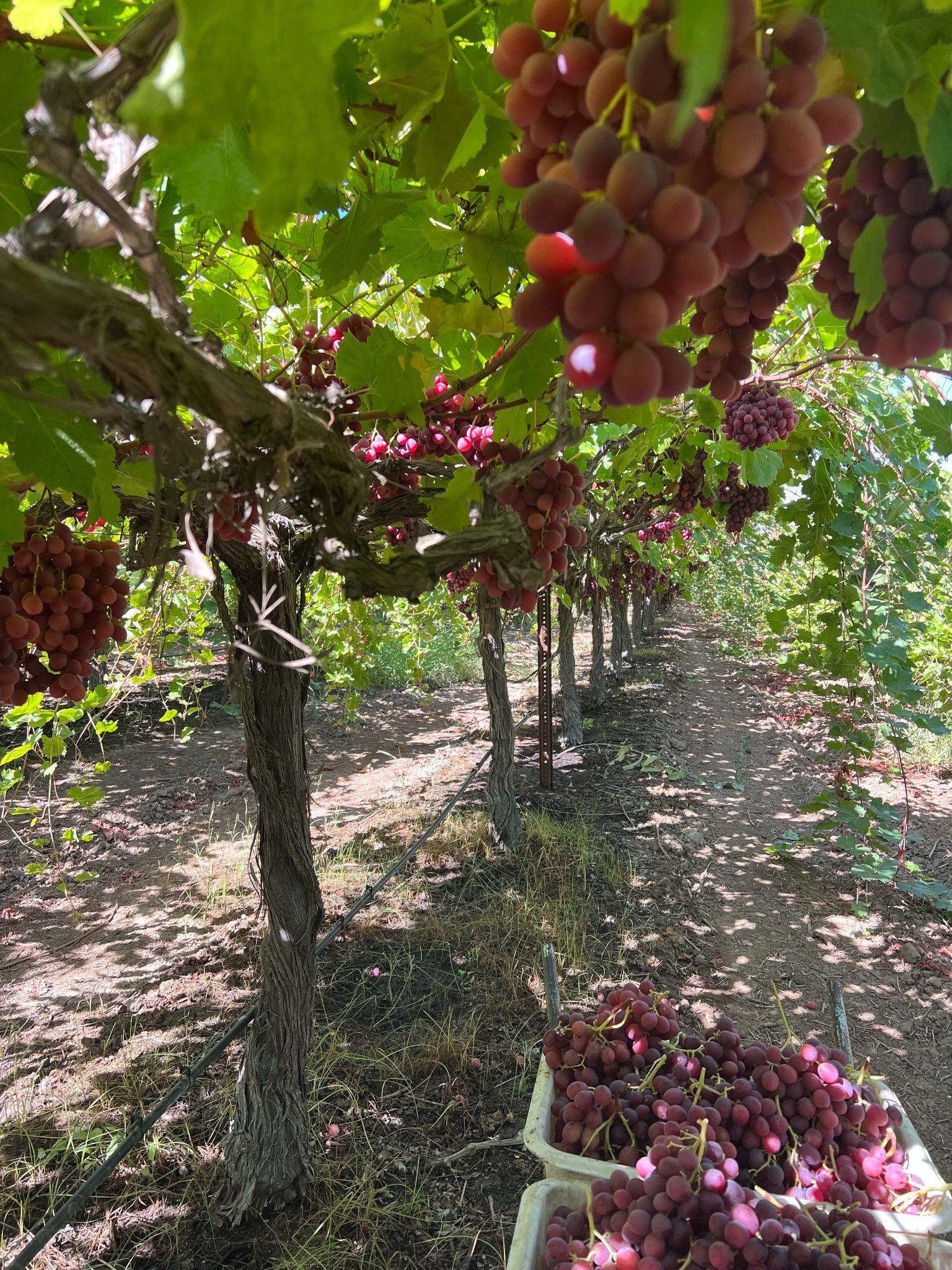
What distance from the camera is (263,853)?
2.52 m

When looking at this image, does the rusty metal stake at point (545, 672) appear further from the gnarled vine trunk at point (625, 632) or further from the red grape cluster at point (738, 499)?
the gnarled vine trunk at point (625, 632)

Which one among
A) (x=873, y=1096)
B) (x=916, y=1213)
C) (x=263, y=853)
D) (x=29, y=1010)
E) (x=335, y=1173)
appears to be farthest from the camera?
(x=29, y=1010)

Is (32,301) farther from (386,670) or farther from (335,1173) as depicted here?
(386,670)

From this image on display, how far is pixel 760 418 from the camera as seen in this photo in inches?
127

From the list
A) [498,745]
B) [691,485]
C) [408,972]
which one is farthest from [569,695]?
[408,972]

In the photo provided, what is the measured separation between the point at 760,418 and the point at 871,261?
275 centimetres

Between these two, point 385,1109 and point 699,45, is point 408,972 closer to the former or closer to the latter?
point 385,1109

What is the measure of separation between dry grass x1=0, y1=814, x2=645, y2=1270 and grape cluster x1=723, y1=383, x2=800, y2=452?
297 centimetres

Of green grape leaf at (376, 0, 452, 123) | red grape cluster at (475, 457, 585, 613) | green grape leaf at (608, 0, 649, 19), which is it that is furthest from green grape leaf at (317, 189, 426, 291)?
green grape leaf at (608, 0, 649, 19)

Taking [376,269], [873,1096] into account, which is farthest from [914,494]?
[376,269]

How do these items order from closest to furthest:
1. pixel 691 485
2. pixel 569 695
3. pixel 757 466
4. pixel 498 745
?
pixel 757 466
pixel 691 485
pixel 498 745
pixel 569 695

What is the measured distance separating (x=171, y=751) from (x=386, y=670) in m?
5.33

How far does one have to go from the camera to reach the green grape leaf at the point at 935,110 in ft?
1.97

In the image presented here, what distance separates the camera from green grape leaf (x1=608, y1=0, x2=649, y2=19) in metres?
0.46
